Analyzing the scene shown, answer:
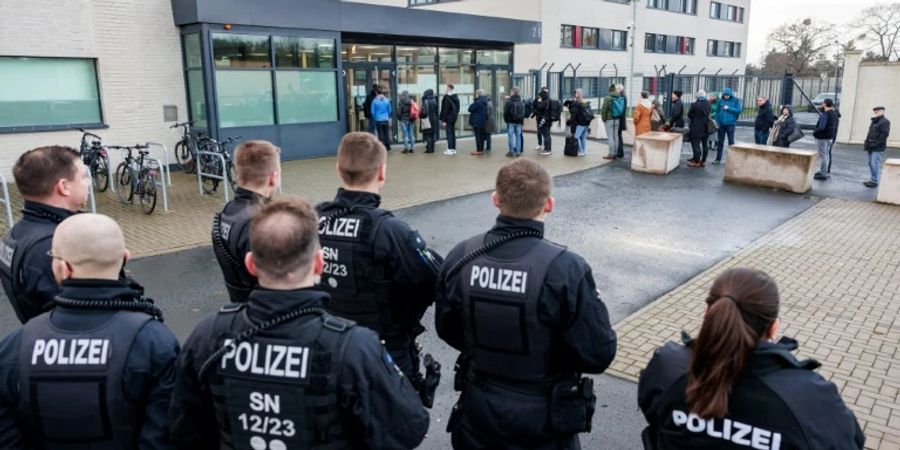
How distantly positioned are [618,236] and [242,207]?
21.9 feet

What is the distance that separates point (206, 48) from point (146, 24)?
1462mm

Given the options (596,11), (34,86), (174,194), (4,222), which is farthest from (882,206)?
(596,11)

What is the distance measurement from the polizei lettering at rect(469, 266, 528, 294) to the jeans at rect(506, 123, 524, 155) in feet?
46.1

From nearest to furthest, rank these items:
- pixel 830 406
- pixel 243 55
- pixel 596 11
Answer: pixel 830 406, pixel 243 55, pixel 596 11

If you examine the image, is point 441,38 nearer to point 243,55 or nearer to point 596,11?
point 243,55

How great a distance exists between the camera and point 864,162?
1698 centimetres

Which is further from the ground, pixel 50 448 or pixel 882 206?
pixel 50 448

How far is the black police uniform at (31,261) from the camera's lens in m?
3.13

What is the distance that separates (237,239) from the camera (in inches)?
152

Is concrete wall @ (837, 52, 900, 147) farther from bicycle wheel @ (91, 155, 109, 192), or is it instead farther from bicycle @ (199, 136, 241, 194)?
bicycle wheel @ (91, 155, 109, 192)

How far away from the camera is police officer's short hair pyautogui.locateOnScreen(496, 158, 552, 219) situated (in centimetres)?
297

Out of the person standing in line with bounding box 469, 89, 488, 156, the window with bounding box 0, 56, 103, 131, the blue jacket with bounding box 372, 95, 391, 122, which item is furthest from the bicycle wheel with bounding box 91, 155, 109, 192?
the person standing in line with bounding box 469, 89, 488, 156

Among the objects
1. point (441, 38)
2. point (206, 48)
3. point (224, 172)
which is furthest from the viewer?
point (441, 38)

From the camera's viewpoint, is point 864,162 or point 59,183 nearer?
point 59,183
